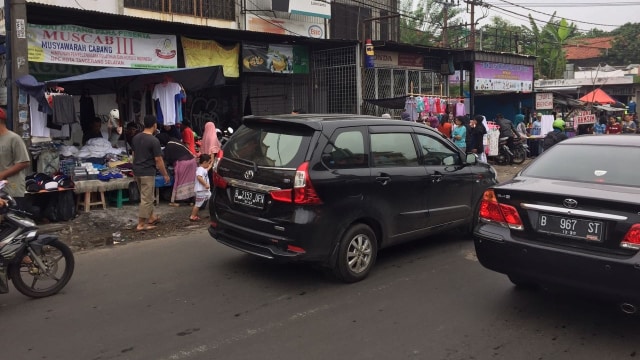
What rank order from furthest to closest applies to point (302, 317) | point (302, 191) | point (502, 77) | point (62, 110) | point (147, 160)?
point (502, 77) → point (62, 110) → point (147, 160) → point (302, 191) → point (302, 317)

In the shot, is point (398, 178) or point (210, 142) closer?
point (398, 178)

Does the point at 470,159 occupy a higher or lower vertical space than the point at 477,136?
lower

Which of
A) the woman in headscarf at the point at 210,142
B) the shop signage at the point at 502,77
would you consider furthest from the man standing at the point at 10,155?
the shop signage at the point at 502,77

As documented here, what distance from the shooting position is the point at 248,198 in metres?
5.21

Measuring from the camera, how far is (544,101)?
2142 cm

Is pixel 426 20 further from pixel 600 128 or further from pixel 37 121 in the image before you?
pixel 37 121

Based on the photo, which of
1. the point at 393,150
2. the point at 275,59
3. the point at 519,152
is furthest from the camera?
the point at 519,152

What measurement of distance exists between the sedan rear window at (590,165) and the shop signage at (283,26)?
11.1 metres

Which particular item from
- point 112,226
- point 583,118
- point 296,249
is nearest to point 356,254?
point 296,249

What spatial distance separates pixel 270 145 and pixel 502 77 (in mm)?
17648

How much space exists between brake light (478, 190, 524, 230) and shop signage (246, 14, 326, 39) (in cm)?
1135

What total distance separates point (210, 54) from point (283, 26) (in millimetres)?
3708

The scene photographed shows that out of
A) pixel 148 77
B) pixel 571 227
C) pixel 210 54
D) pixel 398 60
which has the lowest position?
pixel 571 227

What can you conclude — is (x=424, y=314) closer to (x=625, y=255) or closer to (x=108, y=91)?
(x=625, y=255)
